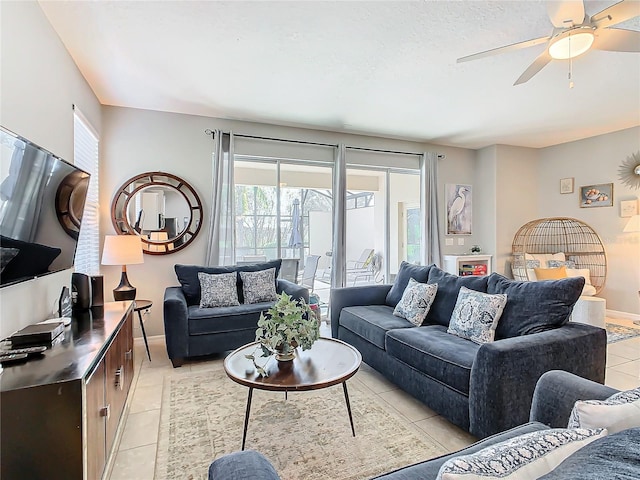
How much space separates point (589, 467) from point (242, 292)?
11.8 feet

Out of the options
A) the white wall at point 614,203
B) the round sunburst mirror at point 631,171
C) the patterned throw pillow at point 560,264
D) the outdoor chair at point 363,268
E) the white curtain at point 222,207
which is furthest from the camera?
the outdoor chair at point 363,268

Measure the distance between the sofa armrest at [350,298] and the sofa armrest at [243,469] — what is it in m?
2.72

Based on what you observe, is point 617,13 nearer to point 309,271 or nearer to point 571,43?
point 571,43

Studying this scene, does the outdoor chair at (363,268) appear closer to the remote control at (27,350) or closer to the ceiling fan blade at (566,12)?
the ceiling fan blade at (566,12)

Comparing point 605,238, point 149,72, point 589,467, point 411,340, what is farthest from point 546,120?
point 589,467

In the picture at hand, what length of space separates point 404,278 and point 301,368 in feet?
6.32

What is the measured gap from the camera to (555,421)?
4.45 feet

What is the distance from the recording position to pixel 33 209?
1.76m

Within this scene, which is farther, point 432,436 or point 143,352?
point 143,352

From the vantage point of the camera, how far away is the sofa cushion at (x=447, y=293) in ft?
9.46

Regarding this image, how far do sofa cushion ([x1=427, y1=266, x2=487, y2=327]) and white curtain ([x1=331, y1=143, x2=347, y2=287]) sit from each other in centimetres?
188

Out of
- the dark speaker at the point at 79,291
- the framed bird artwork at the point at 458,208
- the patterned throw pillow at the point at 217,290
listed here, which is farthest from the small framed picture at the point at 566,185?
the dark speaker at the point at 79,291

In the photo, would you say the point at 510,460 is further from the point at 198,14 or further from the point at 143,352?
the point at 143,352

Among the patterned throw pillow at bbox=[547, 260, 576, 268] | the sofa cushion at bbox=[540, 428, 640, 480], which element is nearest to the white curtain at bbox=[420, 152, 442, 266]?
the patterned throw pillow at bbox=[547, 260, 576, 268]
